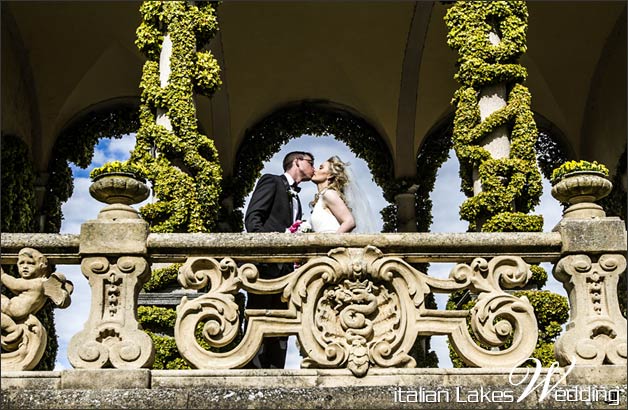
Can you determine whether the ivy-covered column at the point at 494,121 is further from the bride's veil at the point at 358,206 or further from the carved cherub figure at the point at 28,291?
the carved cherub figure at the point at 28,291

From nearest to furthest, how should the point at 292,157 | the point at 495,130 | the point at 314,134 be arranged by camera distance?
the point at 292,157 → the point at 495,130 → the point at 314,134

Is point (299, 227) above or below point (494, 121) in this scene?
below

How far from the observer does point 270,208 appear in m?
6.43

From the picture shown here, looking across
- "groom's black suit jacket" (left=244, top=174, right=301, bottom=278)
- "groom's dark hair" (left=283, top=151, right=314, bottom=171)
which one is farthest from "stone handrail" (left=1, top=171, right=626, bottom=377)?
"groom's dark hair" (left=283, top=151, right=314, bottom=171)

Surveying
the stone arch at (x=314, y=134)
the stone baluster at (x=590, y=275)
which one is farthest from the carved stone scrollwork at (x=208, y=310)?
the stone arch at (x=314, y=134)

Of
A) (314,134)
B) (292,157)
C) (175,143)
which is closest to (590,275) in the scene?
(292,157)

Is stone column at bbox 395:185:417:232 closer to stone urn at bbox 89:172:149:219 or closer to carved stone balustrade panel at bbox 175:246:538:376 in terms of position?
carved stone balustrade panel at bbox 175:246:538:376

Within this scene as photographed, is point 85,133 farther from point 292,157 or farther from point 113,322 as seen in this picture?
point 113,322

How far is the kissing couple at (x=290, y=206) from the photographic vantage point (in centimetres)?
621

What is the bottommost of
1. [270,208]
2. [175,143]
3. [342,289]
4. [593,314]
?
[593,314]

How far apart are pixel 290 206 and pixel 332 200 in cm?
33

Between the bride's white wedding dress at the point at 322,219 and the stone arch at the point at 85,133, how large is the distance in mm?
9167

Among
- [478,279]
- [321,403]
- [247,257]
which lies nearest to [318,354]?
[321,403]

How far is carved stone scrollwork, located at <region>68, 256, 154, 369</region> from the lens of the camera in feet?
15.9
